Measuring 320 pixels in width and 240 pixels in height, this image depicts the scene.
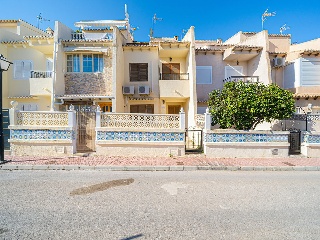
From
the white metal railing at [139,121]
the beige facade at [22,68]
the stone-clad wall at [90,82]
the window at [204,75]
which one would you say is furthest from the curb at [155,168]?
the window at [204,75]

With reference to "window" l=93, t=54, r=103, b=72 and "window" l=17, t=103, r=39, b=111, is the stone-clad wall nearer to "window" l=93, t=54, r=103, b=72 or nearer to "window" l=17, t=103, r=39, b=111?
"window" l=93, t=54, r=103, b=72

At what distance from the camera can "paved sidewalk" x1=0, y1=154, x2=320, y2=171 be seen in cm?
758

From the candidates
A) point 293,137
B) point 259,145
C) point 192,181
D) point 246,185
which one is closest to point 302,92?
point 293,137

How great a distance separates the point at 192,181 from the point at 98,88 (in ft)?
36.6

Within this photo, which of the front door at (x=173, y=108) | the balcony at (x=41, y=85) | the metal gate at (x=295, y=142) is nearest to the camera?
the metal gate at (x=295, y=142)

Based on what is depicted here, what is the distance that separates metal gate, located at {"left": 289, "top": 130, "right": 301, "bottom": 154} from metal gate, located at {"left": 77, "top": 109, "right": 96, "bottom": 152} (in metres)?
11.0

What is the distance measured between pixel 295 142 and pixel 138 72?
486 inches

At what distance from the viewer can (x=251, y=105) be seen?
29.2 ft

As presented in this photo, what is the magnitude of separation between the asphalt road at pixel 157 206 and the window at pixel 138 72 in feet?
35.3

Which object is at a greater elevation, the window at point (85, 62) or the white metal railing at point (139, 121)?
the window at point (85, 62)

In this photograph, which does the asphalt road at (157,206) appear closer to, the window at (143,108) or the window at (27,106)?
the window at (143,108)

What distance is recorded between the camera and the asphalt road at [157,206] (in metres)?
3.30

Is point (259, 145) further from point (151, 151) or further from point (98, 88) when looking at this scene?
point (98, 88)

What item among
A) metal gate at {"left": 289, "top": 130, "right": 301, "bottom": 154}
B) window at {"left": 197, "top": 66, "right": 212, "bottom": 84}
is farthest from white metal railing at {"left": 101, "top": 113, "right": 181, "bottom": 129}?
window at {"left": 197, "top": 66, "right": 212, "bottom": 84}
